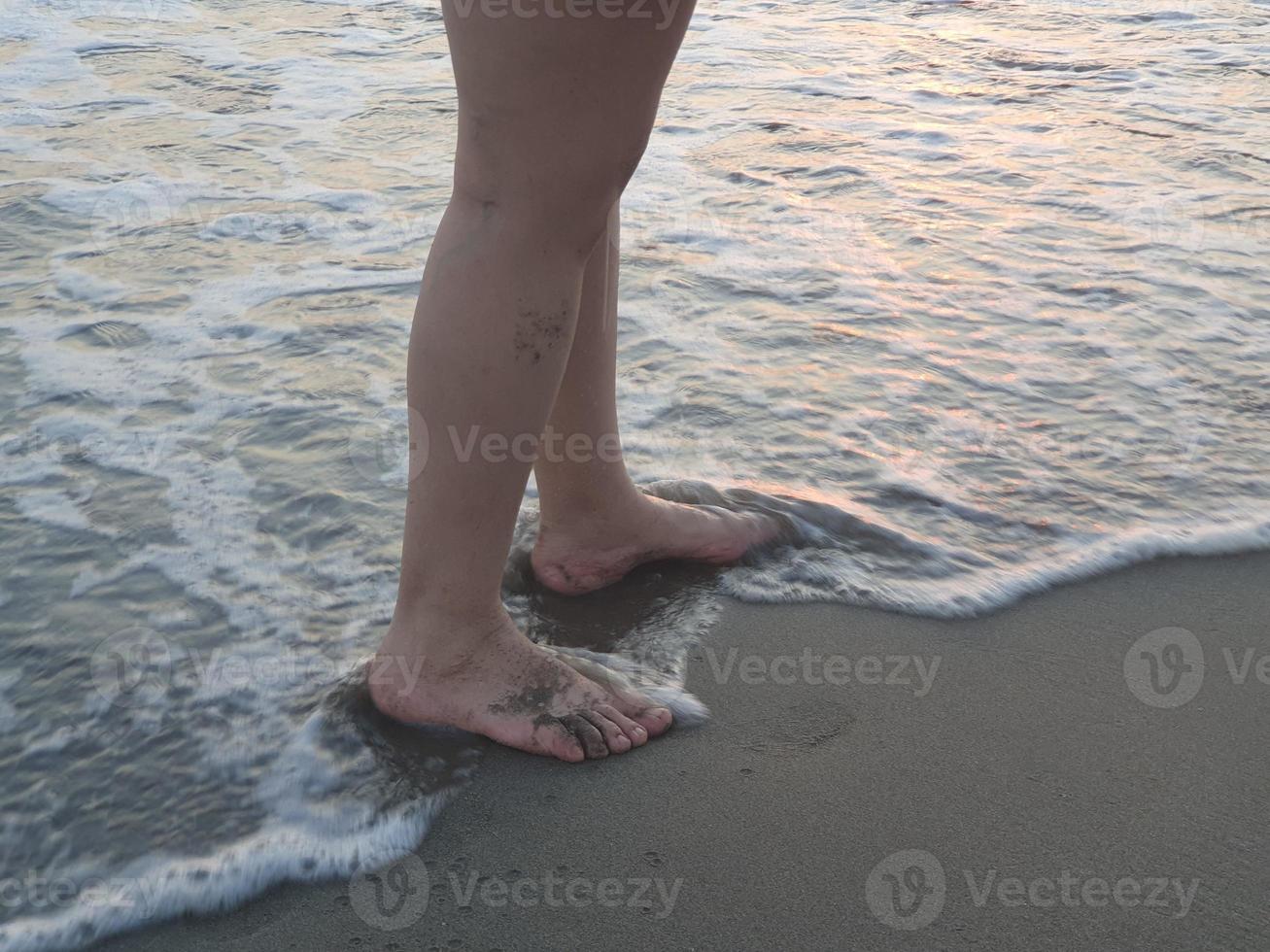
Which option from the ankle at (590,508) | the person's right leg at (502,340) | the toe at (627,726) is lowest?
the toe at (627,726)

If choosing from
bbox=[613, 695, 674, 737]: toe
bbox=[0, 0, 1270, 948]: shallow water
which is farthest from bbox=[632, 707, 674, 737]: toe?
bbox=[0, 0, 1270, 948]: shallow water

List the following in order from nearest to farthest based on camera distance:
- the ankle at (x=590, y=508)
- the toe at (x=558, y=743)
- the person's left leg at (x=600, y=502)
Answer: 1. the toe at (x=558, y=743)
2. the person's left leg at (x=600, y=502)
3. the ankle at (x=590, y=508)

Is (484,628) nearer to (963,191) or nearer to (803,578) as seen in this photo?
(803,578)

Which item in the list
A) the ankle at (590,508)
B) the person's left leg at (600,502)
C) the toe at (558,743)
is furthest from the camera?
the ankle at (590,508)

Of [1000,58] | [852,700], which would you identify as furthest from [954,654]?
[1000,58]

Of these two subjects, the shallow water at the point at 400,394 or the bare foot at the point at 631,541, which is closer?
the shallow water at the point at 400,394

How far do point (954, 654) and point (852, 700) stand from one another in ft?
0.66

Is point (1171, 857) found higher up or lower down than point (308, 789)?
higher up

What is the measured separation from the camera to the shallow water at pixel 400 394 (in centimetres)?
159

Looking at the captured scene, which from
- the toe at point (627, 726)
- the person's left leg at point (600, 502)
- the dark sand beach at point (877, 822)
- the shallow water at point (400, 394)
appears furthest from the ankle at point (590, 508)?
the toe at point (627, 726)

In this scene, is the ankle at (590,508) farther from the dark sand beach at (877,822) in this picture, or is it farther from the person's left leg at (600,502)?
the dark sand beach at (877,822)

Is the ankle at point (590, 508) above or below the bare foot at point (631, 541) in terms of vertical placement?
above

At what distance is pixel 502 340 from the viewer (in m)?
1.42

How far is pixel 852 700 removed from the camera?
1.70 meters
